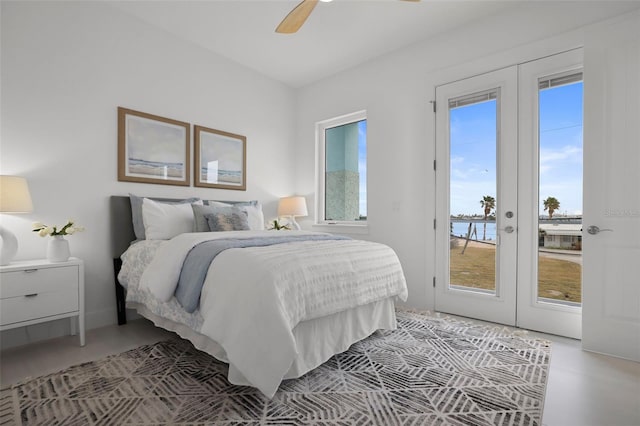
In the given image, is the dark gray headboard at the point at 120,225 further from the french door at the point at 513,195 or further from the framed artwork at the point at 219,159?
the french door at the point at 513,195

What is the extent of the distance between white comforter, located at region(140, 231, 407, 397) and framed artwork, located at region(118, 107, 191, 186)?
124 centimetres

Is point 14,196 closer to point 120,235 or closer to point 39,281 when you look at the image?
point 39,281

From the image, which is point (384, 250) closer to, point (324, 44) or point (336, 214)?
point (336, 214)

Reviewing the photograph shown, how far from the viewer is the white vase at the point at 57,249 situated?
7.97 ft

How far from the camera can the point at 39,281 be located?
226cm

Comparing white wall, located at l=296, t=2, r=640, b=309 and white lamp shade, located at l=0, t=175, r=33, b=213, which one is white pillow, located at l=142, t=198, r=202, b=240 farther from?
white wall, located at l=296, t=2, r=640, b=309

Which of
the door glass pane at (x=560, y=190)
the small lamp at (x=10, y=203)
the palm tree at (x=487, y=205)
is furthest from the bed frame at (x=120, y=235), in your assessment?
the door glass pane at (x=560, y=190)

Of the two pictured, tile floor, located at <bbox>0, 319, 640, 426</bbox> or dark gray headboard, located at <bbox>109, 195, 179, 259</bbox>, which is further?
dark gray headboard, located at <bbox>109, 195, 179, 259</bbox>

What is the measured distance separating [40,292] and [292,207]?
104 inches

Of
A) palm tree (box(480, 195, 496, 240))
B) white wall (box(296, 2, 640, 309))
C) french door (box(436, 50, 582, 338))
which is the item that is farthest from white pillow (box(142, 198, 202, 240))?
palm tree (box(480, 195, 496, 240))

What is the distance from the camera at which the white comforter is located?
1619mm

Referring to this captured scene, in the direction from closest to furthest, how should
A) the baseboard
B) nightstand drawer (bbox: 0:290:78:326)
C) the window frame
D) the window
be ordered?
1. nightstand drawer (bbox: 0:290:78:326)
2. the baseboard
3. the window
4. the window frame

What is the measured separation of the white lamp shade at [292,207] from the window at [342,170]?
12.6 inches

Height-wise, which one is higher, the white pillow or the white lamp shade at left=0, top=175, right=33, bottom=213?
the white lamp shade at left=0, top=175, right=33, bottom=213
